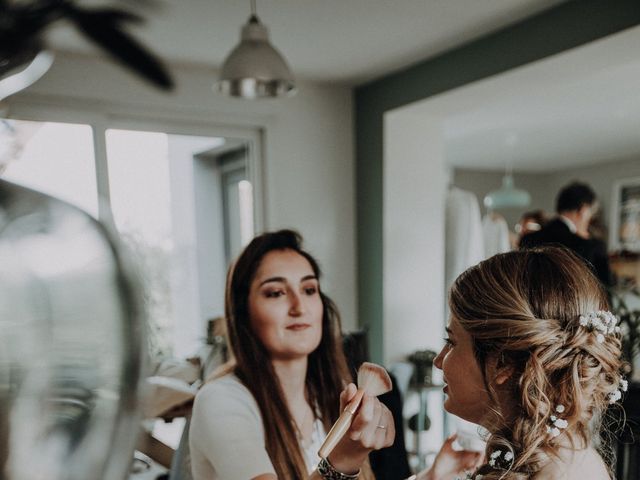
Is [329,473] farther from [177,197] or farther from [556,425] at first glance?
[177,197]

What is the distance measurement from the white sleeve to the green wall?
2.01 meters

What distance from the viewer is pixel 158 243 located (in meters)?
3.01

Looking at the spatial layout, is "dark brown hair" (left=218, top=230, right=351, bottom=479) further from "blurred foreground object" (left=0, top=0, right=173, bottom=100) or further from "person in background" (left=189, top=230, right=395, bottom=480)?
"blurred foreground object" (left=0, top=0, right=173, bottom=100)

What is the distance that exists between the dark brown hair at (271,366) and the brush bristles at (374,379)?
38 centimetres

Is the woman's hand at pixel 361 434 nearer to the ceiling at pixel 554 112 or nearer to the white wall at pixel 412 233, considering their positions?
the ceiling at pixel 554 112

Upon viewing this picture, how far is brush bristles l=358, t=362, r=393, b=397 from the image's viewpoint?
0.78 metres

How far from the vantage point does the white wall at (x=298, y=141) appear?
283cm

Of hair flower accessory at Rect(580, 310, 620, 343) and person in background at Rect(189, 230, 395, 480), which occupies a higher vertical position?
hair flower accessory at Rect(580, 310, 620, 343)

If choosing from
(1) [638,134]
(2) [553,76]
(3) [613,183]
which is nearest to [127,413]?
(2) [553,76]

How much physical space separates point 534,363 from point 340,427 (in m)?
0.37

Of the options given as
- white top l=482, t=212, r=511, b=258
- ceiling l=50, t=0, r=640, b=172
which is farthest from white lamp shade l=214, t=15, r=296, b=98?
white top l=482, t=212, r=511, b=258

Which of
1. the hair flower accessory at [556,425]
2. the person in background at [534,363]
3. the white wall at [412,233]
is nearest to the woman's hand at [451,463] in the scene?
the person in background at [534,363]

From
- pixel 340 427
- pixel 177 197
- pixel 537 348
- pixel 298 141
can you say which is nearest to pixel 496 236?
pixel 298 141

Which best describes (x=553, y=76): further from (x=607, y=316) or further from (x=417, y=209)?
(x=607, y=316)
